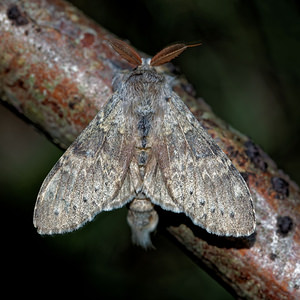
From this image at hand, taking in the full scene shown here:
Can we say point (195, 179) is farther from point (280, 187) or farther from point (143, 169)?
point (280, 187)

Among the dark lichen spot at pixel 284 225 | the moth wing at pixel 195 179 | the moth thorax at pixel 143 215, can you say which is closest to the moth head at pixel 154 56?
the moth wing at pixel 195 179

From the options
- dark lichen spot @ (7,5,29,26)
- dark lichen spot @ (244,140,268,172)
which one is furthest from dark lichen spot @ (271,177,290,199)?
dark lichen spot @ (7,5,29,26)

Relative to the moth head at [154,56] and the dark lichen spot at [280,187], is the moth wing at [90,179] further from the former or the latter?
the dark lichen spot at [280,187]

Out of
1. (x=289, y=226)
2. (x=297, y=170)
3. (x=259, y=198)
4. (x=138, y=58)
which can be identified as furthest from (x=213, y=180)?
(x=297, y=170)

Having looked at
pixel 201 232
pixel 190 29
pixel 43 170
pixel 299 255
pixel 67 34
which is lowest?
pixel 43 170

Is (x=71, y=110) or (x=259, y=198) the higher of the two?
(x=259, y=198)

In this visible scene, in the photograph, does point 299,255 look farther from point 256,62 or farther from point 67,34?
point 256,62
